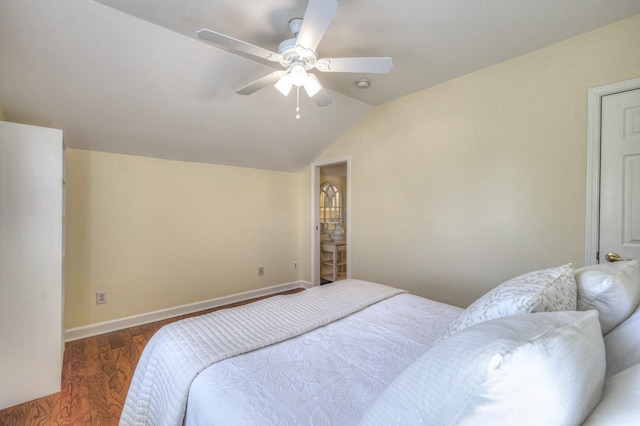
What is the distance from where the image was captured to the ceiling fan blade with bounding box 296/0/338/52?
49.9 inches

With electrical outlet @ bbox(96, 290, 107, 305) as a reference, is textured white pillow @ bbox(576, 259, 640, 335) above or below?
above

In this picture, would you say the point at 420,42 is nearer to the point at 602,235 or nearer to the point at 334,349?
the point at 602,235

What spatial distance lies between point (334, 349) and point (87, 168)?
287 centimetres

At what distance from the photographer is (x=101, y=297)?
8.90ft

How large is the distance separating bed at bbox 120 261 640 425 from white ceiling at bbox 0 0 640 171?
171 cm

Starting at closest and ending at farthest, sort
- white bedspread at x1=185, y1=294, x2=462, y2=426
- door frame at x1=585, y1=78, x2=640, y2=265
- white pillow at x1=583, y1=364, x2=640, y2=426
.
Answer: white pillow at x1=583, y1=364, x2=640, y2=426 → white bedspread at x1=185, y1=294, x2=462, y2=426 → door frame at x1=585, y1=78, x2=640, y2=265

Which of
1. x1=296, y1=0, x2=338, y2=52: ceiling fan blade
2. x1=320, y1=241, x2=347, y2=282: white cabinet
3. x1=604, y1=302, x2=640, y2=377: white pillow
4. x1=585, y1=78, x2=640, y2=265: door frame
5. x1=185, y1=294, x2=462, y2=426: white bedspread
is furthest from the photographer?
x1=320, y1=241, x2=347, y2=282: white cabinet

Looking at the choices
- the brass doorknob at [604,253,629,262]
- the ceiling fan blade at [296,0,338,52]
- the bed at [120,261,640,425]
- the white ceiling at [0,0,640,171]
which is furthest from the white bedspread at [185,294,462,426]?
the white ceiling at [0,0,640,171]

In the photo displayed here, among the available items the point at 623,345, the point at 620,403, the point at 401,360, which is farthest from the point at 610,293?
the point at 401,360

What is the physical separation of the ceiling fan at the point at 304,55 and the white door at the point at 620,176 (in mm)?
1627

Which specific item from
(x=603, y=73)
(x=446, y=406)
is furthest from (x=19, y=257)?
(x=603, y=73)

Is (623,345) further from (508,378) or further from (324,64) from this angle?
(324,64)

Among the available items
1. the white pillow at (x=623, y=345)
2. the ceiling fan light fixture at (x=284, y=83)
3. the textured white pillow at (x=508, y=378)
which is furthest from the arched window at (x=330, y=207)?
the textured white pillow at (x=508, y=378)

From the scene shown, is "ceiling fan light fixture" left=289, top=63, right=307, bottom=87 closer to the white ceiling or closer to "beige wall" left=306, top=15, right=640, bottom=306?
the white ceiling
